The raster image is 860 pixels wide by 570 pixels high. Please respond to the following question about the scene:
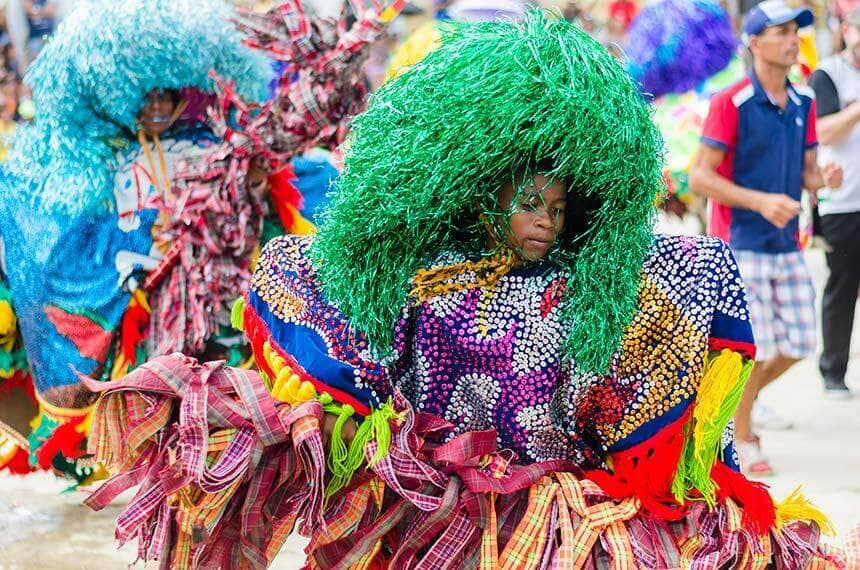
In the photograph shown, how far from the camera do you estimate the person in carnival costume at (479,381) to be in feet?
8.71

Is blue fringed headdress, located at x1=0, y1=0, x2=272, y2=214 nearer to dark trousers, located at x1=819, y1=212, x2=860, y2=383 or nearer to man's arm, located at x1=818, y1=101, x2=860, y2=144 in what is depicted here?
man's arm, located at x1=818, y1=101, x2=860, y2=144

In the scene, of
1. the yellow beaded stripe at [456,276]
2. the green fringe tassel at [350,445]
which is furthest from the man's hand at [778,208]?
the green fringe tassel at [350,445]

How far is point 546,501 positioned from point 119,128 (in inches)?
98.5

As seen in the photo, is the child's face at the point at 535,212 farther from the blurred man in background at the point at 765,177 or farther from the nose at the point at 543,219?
the blurred man in background at the point at 765,177

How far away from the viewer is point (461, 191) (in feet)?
8.78

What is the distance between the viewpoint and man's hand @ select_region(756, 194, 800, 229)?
189 inches

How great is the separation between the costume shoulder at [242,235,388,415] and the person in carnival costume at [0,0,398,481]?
156cm

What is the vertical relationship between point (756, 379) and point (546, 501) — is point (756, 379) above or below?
below

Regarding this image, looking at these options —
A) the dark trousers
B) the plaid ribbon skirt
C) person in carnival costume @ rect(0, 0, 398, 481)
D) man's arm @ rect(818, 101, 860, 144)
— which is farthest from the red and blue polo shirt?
the plaid ribbon skirt

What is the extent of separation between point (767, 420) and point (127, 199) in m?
3.04

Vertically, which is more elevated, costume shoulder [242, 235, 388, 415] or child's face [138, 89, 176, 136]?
costume shoulder [242, 235, 388, 415]

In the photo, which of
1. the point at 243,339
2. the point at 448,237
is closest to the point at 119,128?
the point at 243,339

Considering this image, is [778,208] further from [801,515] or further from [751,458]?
[801,515]

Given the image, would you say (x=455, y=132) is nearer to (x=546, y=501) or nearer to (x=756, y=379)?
(x=546, y=501)
